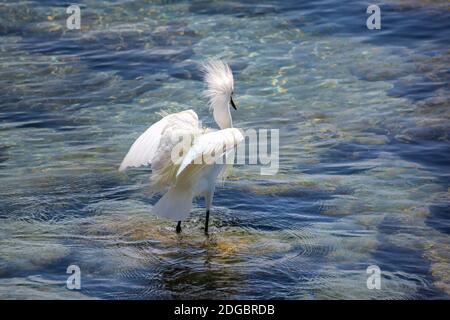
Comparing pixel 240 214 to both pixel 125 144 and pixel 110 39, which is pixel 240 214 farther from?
pixel 110 39

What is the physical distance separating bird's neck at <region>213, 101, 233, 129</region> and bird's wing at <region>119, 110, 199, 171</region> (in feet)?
1.49

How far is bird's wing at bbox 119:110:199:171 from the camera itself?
6816 millimetres

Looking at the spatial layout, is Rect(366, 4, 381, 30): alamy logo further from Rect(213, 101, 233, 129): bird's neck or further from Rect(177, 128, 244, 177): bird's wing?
Rect(177, 128, 244, 177): bird's wing

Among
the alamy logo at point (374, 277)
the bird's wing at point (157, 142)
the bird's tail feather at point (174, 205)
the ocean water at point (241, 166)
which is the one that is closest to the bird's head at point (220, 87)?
the bird's wing at point (157, 142)

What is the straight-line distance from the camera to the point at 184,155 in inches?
270

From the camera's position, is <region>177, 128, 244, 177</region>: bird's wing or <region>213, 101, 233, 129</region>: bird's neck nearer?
<region>177, 128, 244, 177</region>: bird's wing

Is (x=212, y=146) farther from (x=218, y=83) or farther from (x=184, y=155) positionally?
(x=218, y=83)

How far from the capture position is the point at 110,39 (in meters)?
13.4

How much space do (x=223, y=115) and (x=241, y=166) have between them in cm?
149

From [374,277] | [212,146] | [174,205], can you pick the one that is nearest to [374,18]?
[212,146]

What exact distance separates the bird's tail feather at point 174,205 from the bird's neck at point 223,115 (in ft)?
3.59

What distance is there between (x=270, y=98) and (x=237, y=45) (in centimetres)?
220

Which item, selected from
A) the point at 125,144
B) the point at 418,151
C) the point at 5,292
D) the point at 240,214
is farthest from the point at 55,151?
the point at 418,151

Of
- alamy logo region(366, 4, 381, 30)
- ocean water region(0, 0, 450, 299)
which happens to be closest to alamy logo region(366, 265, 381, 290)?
ocean water region(0, 0, 450, 299)
